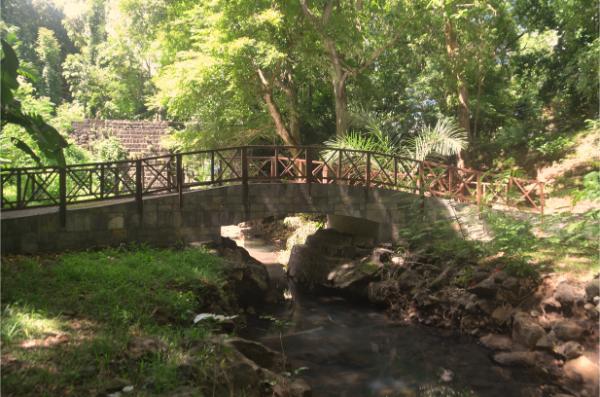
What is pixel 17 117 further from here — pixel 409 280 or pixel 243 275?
pixel 409 280

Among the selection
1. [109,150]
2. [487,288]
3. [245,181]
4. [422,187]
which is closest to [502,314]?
[487,288]

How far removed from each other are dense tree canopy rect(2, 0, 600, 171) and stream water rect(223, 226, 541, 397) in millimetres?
5958

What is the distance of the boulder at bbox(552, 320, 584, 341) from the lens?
7418 mm

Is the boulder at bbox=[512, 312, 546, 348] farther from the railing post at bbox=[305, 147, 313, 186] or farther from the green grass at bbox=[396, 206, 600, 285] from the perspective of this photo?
the railing post at bbox=[305, 147, 313, 186]

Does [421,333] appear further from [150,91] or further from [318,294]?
[150,91]

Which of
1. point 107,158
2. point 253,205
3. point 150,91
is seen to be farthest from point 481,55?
point 150,91

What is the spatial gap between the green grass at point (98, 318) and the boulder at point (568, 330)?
5639 mm

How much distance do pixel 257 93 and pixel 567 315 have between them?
469 inches

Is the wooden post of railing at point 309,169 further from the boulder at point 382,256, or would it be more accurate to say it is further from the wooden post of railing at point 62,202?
the wooden post of railing at point 62,202

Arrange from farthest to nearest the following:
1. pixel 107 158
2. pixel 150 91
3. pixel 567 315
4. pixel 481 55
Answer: pixel 150 91 → pixel 107 158 → pixel 481 55 → pixel 567 315

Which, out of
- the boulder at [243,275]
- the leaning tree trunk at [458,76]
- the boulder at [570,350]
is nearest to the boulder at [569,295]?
the boulder at [570,350]

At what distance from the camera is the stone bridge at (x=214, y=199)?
33.5ft

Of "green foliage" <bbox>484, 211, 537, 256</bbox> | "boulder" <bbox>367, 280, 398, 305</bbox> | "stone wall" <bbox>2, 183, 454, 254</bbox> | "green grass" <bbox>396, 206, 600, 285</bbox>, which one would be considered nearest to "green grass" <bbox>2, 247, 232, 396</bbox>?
"stone wall" <bbox>2, 183, 454, 254</bbox>

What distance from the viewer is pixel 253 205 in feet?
39.8
